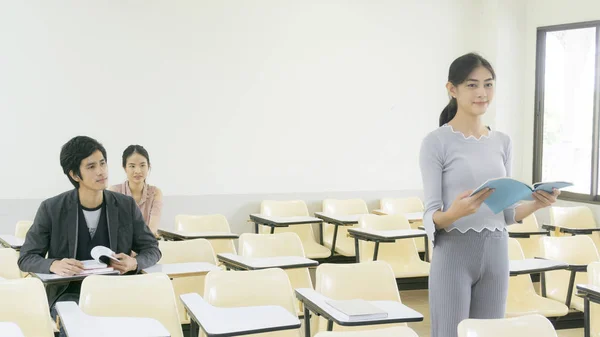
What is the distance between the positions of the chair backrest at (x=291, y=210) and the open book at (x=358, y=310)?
408 centimetres

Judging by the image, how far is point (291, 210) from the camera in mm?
7508

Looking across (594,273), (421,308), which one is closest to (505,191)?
(594,273)

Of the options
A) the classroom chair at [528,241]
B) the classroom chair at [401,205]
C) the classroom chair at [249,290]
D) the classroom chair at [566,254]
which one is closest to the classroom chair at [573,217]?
the classroom chair at [528,241]

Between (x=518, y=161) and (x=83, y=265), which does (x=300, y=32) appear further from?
(x=83, y=265)

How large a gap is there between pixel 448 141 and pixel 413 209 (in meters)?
5.47

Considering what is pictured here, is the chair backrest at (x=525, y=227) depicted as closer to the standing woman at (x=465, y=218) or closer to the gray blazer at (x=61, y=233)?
the gray blazer at (x=61, y=233)

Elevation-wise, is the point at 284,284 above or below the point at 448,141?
below

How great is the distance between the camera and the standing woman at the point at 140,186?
5.73 meters

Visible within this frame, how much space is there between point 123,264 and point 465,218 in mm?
1905

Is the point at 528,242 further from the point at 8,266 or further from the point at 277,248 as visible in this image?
the point at 8,266

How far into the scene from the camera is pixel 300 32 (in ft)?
25.7

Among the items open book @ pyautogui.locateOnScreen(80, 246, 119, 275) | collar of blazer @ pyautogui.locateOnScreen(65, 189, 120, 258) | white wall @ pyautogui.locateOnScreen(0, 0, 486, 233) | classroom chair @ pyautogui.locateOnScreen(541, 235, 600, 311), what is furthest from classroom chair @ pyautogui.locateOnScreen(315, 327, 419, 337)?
white wall @ pyautogui.locateOnScreen(0, 0, 486, 233)

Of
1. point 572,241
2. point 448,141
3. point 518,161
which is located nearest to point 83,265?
point 448,141

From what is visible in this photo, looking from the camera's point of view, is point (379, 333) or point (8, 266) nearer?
point (379, 333)
